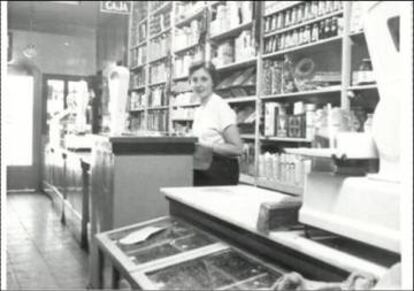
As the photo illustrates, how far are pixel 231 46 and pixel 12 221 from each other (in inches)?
137

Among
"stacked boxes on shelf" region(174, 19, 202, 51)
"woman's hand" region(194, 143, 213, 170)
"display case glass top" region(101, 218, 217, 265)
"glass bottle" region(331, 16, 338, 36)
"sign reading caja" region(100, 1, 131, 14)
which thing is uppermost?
"sign reading caja" region(100, 1, 131, 14)

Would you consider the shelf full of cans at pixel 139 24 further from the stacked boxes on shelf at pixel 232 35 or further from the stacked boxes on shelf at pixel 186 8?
the stacked boxes on shelf at pixel 232 35

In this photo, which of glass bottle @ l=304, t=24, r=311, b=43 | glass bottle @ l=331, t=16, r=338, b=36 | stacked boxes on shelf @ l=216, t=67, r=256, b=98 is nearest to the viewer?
glass bottle @ l=331, t=16, r=338, b=36

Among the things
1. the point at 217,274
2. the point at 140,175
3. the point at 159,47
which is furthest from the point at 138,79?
the point at 217,274

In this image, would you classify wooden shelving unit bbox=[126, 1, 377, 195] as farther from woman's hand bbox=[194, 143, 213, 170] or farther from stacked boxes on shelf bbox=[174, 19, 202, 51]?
woman's hand bbox=[194, 143, 213, 170]

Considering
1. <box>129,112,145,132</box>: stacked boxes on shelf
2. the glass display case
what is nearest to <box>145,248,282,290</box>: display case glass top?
the glass display case

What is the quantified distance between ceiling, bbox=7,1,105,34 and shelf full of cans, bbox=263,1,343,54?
497 cm

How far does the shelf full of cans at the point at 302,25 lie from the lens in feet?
12.8

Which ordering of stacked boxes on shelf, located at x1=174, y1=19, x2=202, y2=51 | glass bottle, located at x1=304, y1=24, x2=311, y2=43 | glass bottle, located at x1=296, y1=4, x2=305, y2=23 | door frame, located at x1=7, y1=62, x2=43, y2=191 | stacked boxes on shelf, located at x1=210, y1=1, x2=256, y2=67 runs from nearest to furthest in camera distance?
1. glass bottle, located at x1=304, y1=24, x2=311, y2=43
2. glass bottle, located at x1=296, y1=4, x2=305, y2=23
3. stacked boxes on shelf, located at x1=210, y1=1, x2=256, y2=67
4. stacked boxes on shelf, located at x1=174, y1=19, x2=202, y2=51
5. door frame, located at x1=7, y1=62, x2=43, y2=191

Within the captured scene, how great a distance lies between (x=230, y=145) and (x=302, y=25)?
1427 millimetres

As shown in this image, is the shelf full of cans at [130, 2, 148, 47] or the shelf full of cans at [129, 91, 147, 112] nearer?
the shelf full of cans at [129, 91, 147, 112]

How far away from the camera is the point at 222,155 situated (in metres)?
3.52

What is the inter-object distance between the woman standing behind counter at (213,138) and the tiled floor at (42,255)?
1399mm

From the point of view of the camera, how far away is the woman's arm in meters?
3.45
